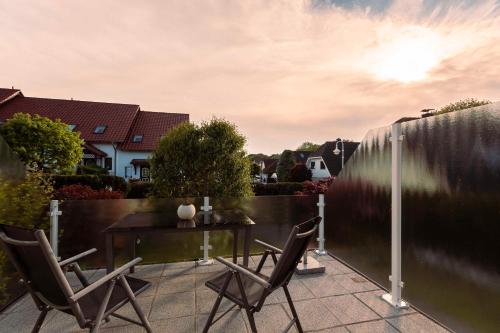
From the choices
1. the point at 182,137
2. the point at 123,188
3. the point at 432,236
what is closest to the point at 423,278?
the point at 432,236

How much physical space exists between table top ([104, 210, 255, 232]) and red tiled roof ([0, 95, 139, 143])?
62.2ft

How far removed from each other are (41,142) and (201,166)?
1238 cm

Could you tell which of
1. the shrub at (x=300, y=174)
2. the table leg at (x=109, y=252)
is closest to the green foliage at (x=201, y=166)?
the table leg at (x=109, y=252)

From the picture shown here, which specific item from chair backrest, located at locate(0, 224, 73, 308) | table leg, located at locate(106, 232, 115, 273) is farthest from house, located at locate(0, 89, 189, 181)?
chair backrest, located at locate(0, 224, 73, 308)

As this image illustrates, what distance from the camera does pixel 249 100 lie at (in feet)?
23.6

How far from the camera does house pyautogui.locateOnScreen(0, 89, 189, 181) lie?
775 inches

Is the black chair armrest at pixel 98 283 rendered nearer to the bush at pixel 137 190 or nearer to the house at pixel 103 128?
the bush at pixel 137 190

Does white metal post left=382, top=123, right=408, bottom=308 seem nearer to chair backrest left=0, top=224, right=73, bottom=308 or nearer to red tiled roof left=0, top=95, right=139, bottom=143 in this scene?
chair backrest left=0, top=224, right=73, bottom=308

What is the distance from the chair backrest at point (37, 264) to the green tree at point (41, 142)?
14166 millimetres

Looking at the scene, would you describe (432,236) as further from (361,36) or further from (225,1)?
(225,1)

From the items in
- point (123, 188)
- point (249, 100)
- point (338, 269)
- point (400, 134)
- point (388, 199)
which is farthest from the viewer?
point (123, 188)

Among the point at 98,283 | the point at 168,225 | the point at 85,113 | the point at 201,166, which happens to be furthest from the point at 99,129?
the point at 98,283

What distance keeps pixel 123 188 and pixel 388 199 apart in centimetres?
1349

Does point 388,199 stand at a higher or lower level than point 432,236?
higher
